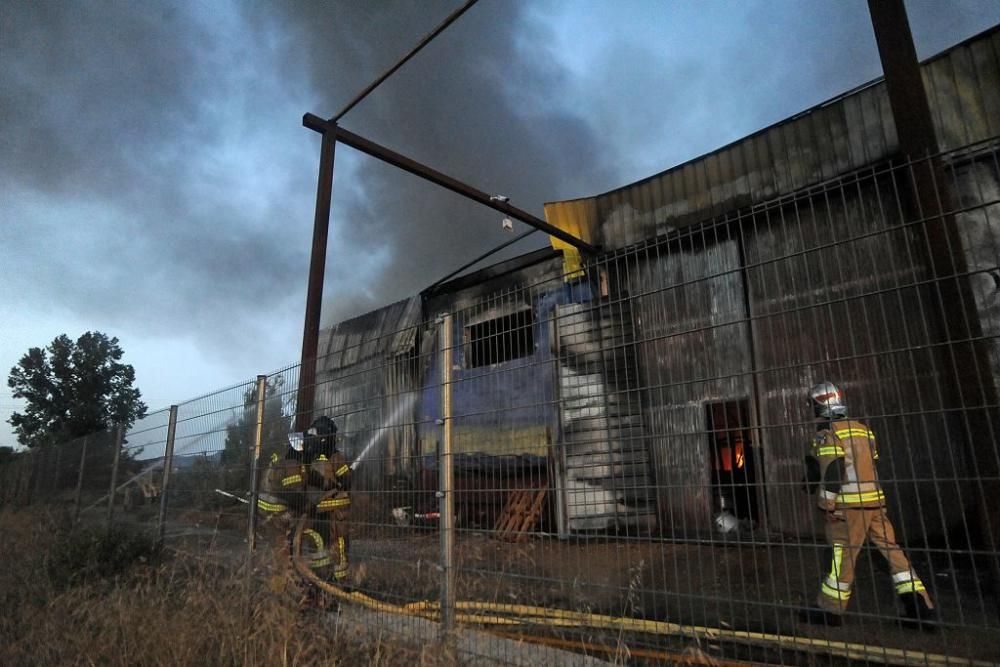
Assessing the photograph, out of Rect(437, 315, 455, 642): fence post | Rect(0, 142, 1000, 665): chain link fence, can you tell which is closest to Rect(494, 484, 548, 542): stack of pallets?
Rect(0, 142, 1000, 665): chain link fence

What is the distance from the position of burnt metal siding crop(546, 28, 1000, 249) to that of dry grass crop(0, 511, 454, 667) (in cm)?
711

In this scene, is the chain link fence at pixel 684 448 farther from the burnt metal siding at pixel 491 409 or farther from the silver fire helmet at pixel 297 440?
the silver fire helmet at pixel 297 440

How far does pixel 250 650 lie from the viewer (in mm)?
3297

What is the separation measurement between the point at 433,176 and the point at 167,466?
5929 millimetres

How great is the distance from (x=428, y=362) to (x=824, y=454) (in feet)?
9.37

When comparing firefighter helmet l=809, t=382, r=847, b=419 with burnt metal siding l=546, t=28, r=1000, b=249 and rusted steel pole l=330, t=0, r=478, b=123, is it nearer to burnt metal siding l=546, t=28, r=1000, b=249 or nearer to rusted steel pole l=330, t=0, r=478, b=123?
burnt metal siding l=546, t=28, r=1000, b=249

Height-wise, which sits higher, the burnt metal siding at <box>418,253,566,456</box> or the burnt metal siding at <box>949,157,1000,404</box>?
the burnt metal siding at <box>949,157,1000,404</box>

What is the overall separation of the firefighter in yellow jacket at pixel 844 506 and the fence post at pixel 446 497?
216 centimetres

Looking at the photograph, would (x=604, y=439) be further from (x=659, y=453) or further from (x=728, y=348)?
(x=728, y=348)

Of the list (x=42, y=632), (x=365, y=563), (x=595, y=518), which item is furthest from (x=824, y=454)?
(x=42, y=632)

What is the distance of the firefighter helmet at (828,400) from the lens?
4.05 metres

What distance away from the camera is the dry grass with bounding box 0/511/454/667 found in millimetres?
3307

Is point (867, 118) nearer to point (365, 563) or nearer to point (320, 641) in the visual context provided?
point (365, 563)

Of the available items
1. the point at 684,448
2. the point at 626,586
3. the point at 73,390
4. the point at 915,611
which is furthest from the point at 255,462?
the point at 73,390
